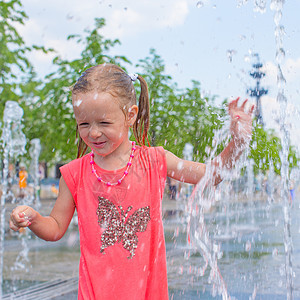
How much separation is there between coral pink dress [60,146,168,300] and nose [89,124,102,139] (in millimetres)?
169

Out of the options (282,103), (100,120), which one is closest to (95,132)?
(100,120)

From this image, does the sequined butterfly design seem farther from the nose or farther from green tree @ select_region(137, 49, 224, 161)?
green tree @ select_region(137, 49, 224, 161)

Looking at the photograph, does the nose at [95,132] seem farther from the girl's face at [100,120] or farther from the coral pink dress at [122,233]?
the coral pink dress at [122,233]

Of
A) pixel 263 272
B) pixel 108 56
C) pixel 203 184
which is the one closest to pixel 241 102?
pixel 203 184

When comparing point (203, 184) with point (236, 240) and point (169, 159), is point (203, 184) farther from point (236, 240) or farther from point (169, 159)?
point (236, 240)

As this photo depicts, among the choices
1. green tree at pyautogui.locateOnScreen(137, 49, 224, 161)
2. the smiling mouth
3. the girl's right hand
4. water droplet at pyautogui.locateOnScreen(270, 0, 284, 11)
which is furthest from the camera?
green tree at pyautogui.locateOnScreen(137, 49, 224, 161)

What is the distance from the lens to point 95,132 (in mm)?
1583

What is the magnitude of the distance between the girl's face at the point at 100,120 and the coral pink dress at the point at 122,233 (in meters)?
0.12

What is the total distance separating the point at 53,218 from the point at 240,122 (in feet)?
2.54

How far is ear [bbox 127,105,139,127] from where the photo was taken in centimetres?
171

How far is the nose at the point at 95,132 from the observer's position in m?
1.58

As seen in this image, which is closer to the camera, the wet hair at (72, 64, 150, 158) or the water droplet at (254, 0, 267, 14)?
the wet hair at (72, 64, 150, 158)

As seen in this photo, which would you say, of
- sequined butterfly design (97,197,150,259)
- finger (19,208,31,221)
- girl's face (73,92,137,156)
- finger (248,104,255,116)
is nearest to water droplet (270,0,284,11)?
finger (248,104,255,116)

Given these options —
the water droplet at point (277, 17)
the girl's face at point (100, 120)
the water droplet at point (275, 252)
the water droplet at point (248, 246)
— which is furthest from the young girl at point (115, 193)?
the water droplet at point (248, 246)
